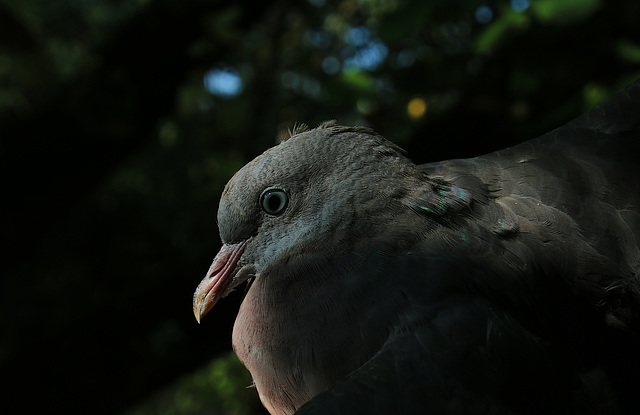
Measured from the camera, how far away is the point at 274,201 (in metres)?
1.67

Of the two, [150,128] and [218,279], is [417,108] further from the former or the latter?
[218,279]

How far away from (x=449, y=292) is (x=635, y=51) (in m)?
1.74

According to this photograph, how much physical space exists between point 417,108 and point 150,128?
1689mm

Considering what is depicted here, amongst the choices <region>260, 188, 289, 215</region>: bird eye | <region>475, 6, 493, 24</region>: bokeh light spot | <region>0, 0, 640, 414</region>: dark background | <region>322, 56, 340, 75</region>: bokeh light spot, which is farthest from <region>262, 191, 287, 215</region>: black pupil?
<region>322, 56, 340, 75</region>: bokeh light spot

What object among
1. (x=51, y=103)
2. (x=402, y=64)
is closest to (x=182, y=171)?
(x=51, y=103)

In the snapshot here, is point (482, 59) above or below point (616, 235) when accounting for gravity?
above

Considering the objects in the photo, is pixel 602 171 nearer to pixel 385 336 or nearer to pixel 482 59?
pixel 385 336

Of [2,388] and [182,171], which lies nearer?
[2,388]

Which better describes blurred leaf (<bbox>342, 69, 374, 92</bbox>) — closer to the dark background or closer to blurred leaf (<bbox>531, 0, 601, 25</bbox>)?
the dark background

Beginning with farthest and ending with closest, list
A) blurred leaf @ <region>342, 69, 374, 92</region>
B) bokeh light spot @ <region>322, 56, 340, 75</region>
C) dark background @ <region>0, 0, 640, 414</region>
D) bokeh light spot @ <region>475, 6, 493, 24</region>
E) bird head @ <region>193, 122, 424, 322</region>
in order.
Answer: bokeh light spot @ <region>322, 56, 340, 75</region> < blurred leaf @ <region>342, 69, 374, 92</region> < bokeh light spot @ <region>475, 6, 493, 24</region> < dark background @ <region>0, 0, 640, 414</region> < bird head @ <region>193, 122, 424, 322</region>

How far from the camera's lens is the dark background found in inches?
113

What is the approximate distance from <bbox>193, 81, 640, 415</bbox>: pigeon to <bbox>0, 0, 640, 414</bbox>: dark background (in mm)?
1036

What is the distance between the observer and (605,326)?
63.5 inches

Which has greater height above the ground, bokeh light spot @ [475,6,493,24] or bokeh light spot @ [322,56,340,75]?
bokeh light spot @ [475,6,493,24]
